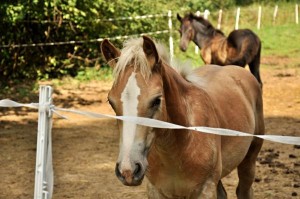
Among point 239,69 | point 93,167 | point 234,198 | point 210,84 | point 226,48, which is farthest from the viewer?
point 226,48

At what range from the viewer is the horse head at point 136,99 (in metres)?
2.88

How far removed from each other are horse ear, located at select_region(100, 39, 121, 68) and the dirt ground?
8.86 ft

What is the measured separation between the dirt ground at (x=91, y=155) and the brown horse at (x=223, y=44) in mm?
899

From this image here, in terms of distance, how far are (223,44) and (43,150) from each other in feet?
33.4

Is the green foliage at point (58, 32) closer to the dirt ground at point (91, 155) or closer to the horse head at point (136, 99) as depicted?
the dirt ground at point (91, 155)

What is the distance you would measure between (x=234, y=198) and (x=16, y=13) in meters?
8.87

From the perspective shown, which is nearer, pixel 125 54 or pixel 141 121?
pixel 141 121

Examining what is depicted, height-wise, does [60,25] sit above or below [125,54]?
below

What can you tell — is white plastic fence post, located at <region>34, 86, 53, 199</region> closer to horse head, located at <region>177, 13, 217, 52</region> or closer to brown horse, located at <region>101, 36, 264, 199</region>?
brown horse, located at <region>101, 36, 264, 199</region>

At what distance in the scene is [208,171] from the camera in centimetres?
364

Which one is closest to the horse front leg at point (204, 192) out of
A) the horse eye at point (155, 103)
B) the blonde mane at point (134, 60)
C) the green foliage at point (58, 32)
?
the horse eye at point (155, 103)

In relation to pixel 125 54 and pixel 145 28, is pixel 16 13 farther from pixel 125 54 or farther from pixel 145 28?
pixel 125 54

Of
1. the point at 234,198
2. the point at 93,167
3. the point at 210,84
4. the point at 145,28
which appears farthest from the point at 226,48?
the point at 210,84

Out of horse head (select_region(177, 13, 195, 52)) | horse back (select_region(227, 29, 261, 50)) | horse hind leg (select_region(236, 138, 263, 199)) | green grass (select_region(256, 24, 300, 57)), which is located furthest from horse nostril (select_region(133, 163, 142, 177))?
green grass (select_region(256, 24, 300, 57))
